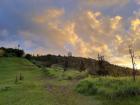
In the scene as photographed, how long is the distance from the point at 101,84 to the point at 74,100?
6636 mm

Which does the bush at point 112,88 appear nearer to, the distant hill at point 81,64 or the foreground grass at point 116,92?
the foreground grass at point 116,92

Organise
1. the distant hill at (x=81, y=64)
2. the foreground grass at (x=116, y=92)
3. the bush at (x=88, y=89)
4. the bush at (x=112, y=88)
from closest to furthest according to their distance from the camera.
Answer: the foreground grass at (x=116, y=92) < the bush at (x=112, y=88) < the bush at (x=88, y=89) < the distant hill at (x=81, y=64)

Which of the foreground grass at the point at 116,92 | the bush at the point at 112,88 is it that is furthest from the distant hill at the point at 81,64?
the foreground grass at the point at 116,92

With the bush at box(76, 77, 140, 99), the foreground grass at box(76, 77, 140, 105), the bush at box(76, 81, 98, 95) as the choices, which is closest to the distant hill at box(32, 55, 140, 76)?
the bush at box(76, 81, 98, 95)

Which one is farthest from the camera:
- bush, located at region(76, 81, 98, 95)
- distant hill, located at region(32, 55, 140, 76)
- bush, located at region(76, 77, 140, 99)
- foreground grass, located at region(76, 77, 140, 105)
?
distant hill, located at region(32, 55, 140, 76)

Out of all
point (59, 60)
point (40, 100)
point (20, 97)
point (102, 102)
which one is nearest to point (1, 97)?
point (20, 97)

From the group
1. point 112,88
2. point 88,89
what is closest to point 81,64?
point 88,89

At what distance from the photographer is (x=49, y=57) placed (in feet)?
436

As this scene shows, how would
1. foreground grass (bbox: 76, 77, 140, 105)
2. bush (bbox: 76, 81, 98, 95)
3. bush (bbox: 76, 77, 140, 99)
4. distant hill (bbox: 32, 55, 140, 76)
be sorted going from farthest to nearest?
distant hill (bbox: 32, 55, 140, 76), bush (bbox: 76, 81, 98, 95), bush (bbox: 76, 77, 140, 99), foreground grass (bbox: 76, 77, 140, 105)

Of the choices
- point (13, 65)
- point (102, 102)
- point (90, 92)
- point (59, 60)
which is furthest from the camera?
point (59, 60)

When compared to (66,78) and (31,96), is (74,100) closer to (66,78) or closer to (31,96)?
(31,96)

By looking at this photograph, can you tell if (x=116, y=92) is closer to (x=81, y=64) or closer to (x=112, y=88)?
(x=112, y=88)

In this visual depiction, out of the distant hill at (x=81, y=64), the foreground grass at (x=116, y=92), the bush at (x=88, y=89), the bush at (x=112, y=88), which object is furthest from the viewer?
the distant hill at (x=81, y=64)

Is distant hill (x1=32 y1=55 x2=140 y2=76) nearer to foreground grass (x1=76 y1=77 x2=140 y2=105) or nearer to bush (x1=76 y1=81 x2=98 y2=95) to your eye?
bush (x1=76 y1=81 x2=98 y2=95)
